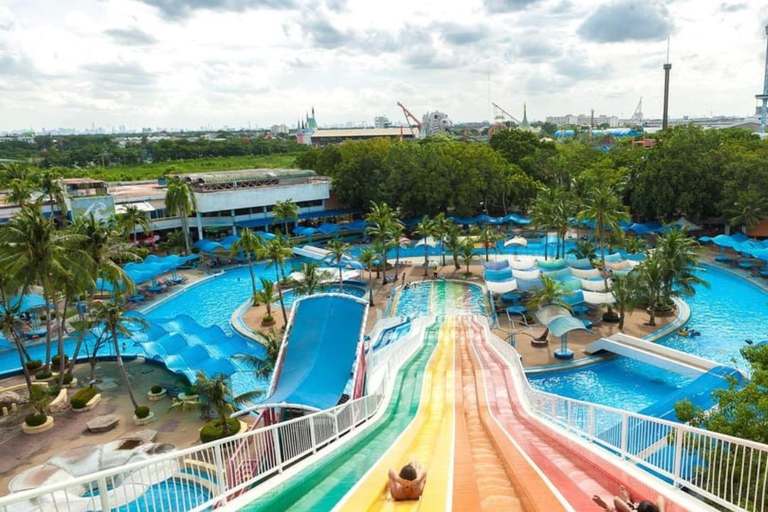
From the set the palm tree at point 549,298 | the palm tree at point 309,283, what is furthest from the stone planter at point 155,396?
the palm tree at point 549,298

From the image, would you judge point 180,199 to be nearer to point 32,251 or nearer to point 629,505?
point 32,251

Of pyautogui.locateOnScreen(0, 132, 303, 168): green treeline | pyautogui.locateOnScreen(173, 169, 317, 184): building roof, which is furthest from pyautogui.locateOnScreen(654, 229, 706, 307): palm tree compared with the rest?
pyautogui.locateOnScreen(0, 132, 303, 168): green treeline

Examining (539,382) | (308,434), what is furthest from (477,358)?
(308,434)

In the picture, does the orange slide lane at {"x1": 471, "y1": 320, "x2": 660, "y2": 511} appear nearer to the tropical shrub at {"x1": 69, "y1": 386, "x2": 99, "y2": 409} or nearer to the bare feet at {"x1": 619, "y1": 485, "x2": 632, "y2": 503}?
the bare feet at {"x1": 619, "y1": 485, "x2": 632, "y2": 503}

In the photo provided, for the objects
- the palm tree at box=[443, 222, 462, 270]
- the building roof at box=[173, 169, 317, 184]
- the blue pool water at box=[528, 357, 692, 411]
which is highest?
the building roof at box=[173, 169, 317, 184]

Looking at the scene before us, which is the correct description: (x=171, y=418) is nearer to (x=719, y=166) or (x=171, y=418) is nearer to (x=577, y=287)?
(x=577, y=287)

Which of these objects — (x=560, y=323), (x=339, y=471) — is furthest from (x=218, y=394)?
(x=560, y=323)
